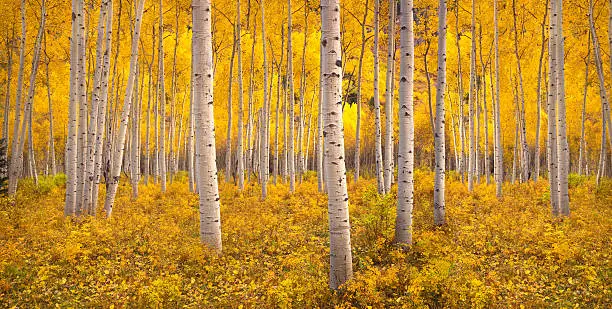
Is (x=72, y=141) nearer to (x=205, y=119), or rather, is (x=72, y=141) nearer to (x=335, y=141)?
(x=205, y=119)

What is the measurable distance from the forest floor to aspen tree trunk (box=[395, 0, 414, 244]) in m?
0.35

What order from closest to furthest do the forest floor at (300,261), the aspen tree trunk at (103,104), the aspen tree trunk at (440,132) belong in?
the forest floor at (300,261) < the aspen tree trunk at (440,132) < the aspen tree trunk at (103,104)

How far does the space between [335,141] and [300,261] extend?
7.27 feet

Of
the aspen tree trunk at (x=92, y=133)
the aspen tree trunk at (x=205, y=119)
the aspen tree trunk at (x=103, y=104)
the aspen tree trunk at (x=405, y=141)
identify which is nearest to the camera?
the aspen tree trunk at (x=205, y=119)

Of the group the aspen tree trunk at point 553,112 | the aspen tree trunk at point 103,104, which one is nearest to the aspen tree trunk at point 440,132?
the aspen tree trunk at point 553,112

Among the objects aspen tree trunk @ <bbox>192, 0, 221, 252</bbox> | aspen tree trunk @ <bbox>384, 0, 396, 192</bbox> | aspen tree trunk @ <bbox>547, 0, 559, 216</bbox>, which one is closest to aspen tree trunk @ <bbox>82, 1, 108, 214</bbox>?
aspen tree trunk @ <bbox>192, 0, 221, 252</bbox>

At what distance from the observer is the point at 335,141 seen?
496 cm

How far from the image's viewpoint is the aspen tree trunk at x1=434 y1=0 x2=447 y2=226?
313 inches

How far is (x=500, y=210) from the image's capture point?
10734 mm

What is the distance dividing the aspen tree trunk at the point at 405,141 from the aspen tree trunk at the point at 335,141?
6.83 ft

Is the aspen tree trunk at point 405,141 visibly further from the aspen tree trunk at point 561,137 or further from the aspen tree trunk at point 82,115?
the aspen tree trunk at point 82,115

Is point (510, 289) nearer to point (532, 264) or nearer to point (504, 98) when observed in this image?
point (532, 264)

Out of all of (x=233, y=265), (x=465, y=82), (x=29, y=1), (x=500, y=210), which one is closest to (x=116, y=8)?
(x=29, y=1)

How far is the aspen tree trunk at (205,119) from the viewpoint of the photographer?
6.66 meters
